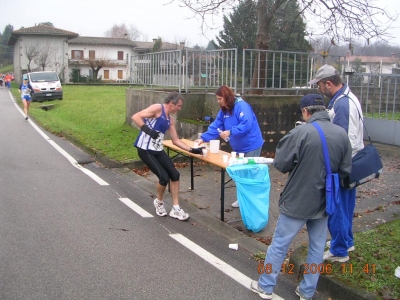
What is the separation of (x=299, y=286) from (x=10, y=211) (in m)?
4.36

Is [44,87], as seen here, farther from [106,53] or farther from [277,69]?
[106,53]

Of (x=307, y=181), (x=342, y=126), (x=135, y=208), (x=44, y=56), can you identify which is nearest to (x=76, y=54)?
(x=44, y=56)

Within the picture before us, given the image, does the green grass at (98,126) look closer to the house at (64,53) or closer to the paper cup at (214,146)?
the paper cup at (214,146)

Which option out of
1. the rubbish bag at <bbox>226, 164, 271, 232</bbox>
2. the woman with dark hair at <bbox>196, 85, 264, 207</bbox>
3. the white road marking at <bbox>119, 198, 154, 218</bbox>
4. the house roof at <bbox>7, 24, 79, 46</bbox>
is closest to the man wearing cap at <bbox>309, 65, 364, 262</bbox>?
the rubbish bag at <bbox>226, 164, 271, 232</bbox>

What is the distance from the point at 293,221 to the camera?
4016 mm

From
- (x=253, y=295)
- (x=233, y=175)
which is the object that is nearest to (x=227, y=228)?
(x=233, y=175)

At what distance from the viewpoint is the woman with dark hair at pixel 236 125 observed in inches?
256

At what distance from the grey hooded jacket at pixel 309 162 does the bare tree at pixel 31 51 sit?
57498mm

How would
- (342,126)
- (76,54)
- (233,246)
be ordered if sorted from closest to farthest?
1. (342,126)
2. (233,246)
3. (76,54)

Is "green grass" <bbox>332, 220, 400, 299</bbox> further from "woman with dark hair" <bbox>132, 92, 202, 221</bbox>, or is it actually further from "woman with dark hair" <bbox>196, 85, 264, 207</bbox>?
"woman with dark hair" <bbox>132, 92, 202, 221</bbox>

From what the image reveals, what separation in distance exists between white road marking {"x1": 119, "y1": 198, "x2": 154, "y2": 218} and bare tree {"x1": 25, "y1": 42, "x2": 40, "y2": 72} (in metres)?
53.8

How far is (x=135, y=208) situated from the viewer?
694 centimetres

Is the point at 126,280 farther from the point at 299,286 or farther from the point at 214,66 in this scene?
the point at 214,66

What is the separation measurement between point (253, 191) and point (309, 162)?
2.06m
